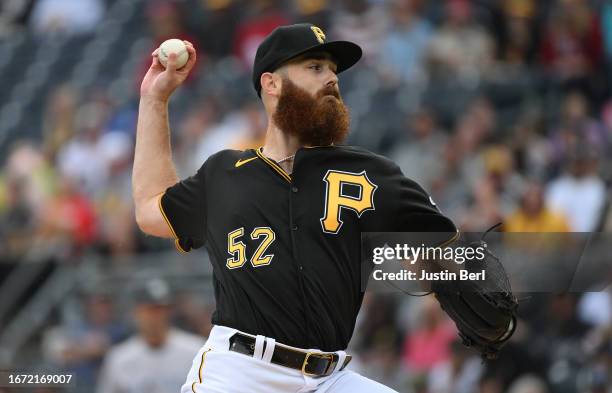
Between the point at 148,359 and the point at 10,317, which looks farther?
the point at 10,317

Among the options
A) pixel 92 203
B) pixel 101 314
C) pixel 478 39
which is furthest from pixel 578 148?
pixel 92 203

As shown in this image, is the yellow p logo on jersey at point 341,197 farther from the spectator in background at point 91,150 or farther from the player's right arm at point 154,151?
the spectator in background at point 91,150

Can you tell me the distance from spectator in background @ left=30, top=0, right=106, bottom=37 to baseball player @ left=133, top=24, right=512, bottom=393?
35.6ft

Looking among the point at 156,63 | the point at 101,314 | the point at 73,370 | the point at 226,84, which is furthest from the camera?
the point at 226,84

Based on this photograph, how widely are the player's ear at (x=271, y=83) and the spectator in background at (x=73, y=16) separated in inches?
425

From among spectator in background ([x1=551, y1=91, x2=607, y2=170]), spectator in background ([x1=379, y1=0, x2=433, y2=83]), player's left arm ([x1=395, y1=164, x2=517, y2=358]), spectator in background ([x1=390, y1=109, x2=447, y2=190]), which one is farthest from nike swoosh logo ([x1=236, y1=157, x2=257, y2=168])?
spectator in background ([x1=379, y1=0, x2=433, y2=83])

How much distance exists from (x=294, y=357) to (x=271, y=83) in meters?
1.06

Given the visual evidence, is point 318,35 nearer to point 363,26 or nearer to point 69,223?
point 69,223

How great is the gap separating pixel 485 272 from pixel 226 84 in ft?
26.5

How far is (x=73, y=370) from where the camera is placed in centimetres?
853

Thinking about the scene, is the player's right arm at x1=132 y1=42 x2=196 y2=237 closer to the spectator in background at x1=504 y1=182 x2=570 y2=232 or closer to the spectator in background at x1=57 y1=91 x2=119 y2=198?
the spectator in background at x1=504 y1=182 x2=570 y2=232

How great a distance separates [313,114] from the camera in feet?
14.5

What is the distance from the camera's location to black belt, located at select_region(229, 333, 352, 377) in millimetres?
4199

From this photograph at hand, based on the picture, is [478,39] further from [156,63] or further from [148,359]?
[156,63]
